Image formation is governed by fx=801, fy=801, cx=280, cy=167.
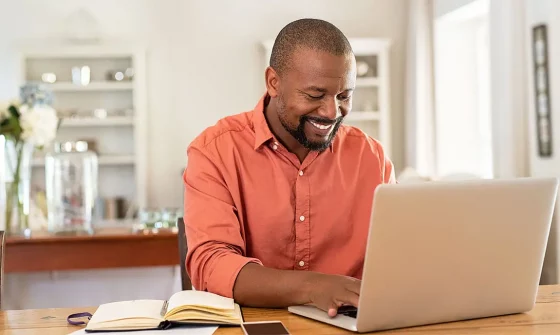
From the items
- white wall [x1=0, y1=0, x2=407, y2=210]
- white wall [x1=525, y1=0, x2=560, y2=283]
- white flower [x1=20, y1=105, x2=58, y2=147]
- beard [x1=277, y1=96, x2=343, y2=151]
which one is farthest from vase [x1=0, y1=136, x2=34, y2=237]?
white wall [x1=0, y1=0, x2=407, y2=210]

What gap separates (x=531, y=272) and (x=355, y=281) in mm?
337

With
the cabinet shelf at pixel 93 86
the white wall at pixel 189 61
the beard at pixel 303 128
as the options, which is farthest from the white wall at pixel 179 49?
the beard at pixel 303 128

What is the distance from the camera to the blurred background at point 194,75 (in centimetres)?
587

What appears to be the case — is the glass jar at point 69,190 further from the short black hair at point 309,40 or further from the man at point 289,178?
the short black hair at point 309,40

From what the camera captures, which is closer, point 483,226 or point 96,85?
point 483,226

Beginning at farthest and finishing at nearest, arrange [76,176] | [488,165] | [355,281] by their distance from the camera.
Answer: [488,165] < [76,176] < [355,281]

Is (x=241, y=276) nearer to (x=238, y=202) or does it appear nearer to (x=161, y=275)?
(x=238, y=202)

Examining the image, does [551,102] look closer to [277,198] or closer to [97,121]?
[277,198]

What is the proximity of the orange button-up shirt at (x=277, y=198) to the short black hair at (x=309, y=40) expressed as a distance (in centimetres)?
18

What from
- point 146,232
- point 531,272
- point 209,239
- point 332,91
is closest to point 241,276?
point 209,239

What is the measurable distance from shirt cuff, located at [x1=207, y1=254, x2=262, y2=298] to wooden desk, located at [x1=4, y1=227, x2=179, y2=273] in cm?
159

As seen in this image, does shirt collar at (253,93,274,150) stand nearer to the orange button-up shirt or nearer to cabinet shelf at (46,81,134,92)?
the orange button-up shirt

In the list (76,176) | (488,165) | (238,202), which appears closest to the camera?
(238,202)

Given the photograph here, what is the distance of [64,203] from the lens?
3322 mm
